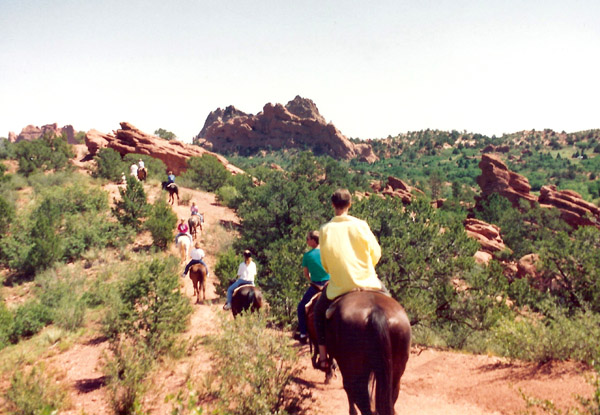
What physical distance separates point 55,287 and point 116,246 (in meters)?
4.06

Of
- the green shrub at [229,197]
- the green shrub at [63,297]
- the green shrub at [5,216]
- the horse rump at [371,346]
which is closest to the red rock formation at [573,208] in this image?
the green shrub at [229,197]

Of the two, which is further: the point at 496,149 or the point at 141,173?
the point at 496,149

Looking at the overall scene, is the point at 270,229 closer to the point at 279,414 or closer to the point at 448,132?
the point at 279,414

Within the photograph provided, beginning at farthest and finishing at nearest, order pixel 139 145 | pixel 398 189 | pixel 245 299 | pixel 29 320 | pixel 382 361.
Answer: pixel 398 189 < pixel 139 145 < pixel 29 320 < pixel 245 299 < pixel 382 361

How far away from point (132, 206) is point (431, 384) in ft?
54.3

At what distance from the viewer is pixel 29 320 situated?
36.6 ft

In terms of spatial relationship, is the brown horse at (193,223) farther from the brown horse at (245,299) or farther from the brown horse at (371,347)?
the brown horse at (371,347)

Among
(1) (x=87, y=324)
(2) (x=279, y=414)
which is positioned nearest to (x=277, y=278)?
(1) (x=87, y=324)

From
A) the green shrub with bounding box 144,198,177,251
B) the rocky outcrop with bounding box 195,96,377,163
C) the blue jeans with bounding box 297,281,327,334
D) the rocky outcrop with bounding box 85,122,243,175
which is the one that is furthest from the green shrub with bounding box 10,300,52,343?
the rocky outcrop with bounding box 195,96,377,163

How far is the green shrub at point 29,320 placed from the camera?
10953 millimetres

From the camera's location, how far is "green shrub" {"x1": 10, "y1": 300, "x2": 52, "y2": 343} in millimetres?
10953

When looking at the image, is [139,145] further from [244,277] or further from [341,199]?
[341,199]

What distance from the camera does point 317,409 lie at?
5012mm

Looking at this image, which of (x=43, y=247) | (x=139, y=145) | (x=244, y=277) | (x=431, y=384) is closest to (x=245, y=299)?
(x=244, y=277)
